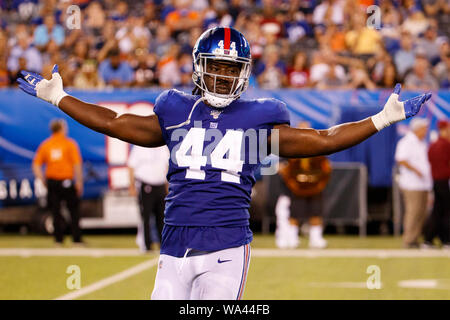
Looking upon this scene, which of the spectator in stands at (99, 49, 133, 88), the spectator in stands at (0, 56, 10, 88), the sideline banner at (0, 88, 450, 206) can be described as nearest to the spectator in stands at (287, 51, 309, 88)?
the sideline banner at (0, 88, 450, 206)

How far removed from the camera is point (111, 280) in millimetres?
8219

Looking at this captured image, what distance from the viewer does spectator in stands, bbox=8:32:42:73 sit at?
13914 millimetres

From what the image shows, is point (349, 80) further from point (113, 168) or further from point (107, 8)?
point (107, 8)

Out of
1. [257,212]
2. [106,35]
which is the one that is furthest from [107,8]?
[257,212]

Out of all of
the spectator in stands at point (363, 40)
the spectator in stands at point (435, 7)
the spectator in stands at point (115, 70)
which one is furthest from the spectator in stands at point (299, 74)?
the spectator in stands at point (435, 7)

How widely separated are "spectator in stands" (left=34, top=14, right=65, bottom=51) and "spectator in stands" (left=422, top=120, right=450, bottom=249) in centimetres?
749

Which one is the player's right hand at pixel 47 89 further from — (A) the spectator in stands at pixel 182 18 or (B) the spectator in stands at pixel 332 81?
(A) the spectator in stands at pixel 182 18

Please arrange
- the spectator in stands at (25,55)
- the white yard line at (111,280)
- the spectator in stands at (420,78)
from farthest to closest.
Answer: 1. the spectator in stands at (25,55)
2. the spectator in stands at (420,78)
3. the white yard line at (111,280)

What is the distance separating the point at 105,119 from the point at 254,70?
1062 cm

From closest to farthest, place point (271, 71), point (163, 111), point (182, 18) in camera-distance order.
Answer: point (163, 111) < point (271, 71) < point (182, 18)

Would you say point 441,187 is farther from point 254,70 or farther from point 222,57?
point 222,57

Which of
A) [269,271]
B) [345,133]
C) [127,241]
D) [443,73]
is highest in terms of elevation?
[443,73]

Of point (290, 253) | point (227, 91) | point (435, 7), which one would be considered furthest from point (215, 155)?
point (435, 7)

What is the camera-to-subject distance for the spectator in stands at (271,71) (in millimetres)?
13406
